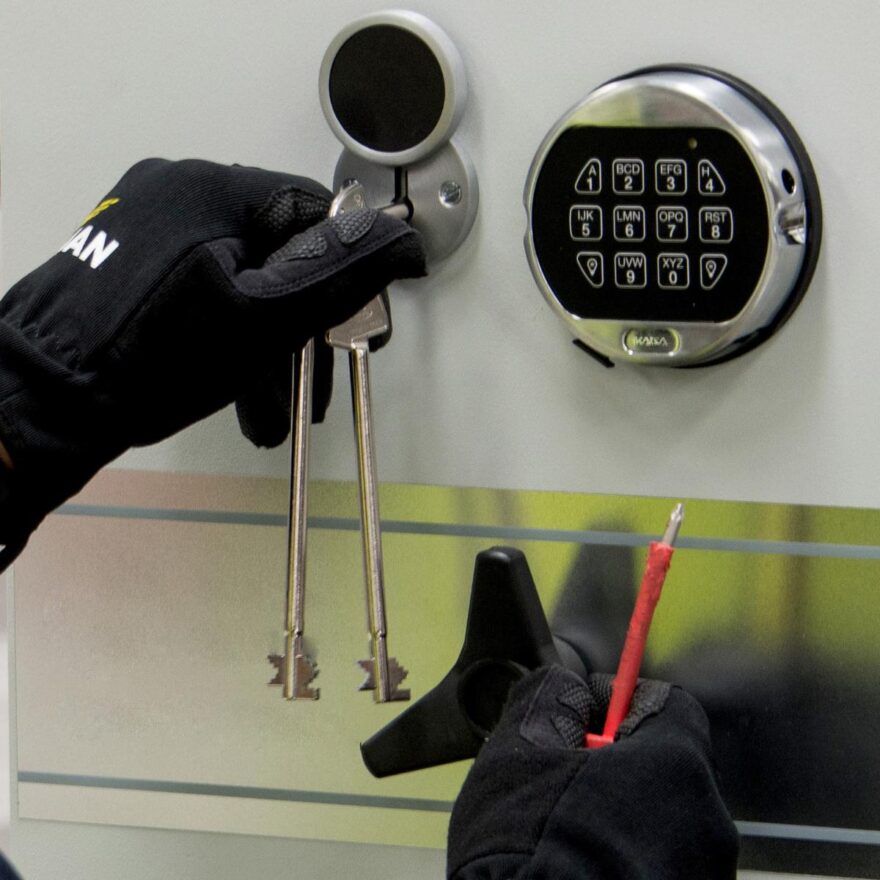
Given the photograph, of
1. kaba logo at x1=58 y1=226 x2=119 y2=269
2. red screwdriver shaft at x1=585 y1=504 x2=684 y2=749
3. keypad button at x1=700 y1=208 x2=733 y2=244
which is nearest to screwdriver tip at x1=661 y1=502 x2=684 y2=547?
red screwdriver shaft at x1=585 y1=504 x2=684 y2=749

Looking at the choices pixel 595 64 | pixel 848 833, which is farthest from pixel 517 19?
pixel 848 833

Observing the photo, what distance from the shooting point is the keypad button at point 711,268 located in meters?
0.50

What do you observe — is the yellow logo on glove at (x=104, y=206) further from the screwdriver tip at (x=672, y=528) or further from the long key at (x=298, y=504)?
the screwdriver tip at (x=672, y=528)

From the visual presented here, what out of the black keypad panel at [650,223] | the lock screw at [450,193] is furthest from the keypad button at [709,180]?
the lock screw at [450,193]

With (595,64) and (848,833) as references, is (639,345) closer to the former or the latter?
(595,64)

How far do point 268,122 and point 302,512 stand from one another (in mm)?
172

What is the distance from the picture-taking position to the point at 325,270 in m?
0.48

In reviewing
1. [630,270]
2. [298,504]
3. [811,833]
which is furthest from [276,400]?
[811,833]

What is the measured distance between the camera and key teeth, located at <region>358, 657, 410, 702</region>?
0.55m

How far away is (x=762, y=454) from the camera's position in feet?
1.72

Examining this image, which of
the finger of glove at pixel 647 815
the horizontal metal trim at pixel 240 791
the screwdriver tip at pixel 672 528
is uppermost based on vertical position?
the screwdriver tip at pixel 672 528

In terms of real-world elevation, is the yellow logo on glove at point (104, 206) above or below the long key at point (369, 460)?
above

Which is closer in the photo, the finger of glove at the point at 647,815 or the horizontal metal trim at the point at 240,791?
the finger of glove at the point at 647,815

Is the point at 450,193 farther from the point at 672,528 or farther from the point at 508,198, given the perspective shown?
the point at 672,528
